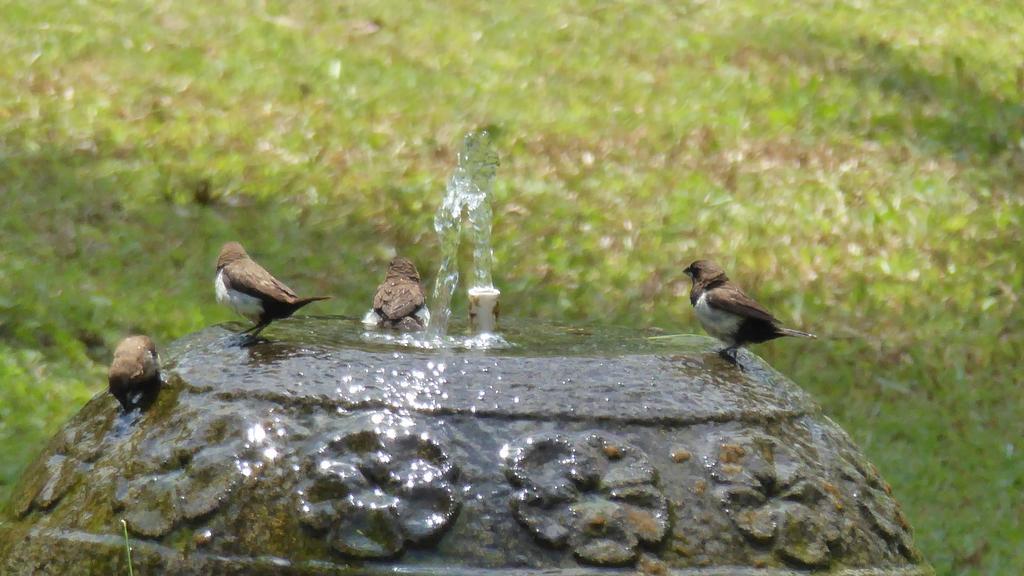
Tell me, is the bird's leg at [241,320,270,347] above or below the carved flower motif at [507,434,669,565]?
above

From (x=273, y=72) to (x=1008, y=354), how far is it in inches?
204

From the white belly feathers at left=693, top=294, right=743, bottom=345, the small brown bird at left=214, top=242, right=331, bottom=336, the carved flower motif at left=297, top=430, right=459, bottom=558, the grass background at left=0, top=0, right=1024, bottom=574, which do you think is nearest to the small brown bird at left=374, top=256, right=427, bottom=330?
the small brown bird at left=214, top=242, right=331, bottom=336

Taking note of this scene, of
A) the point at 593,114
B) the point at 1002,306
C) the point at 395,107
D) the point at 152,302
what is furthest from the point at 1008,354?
the point at 152,302

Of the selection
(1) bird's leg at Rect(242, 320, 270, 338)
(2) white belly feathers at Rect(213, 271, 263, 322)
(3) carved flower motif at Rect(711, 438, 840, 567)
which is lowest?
(3) carved flower motif at Rect(711, 438, 840, 567)

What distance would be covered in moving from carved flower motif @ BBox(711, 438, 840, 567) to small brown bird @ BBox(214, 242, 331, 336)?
1378 millimetres

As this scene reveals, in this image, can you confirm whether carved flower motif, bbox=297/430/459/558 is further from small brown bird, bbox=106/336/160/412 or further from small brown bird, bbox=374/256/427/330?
small brown bird, bbox=374/256/427/330

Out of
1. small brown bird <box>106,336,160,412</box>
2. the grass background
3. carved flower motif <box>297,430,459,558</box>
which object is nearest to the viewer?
carved flower motif <box>297,430,459,558</box>

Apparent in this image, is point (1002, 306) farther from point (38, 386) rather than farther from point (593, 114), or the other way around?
point (38, 386)

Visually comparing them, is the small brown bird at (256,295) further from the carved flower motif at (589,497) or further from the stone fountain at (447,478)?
the carved flower motif at (589,497)

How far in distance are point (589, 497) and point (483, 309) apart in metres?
1.29

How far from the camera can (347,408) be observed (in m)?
3.63

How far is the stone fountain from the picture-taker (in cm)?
346

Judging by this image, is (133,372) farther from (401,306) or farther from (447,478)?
(401,306)

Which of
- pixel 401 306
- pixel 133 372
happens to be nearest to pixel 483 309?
pixel 401 306
